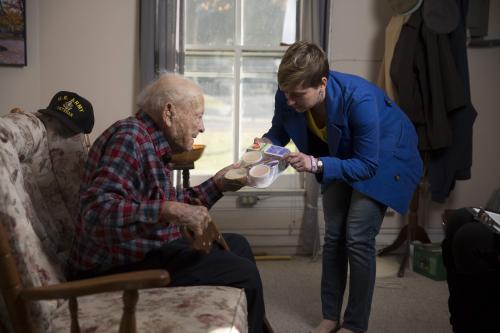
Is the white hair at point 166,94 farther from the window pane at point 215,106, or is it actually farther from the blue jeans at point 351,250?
the window pane at point 215,106

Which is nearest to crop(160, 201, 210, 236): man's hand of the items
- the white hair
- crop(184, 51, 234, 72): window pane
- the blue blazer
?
the white hair

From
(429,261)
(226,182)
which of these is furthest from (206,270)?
(429,261)

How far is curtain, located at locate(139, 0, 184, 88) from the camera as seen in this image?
3213 millimetres

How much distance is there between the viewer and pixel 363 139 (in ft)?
6.51

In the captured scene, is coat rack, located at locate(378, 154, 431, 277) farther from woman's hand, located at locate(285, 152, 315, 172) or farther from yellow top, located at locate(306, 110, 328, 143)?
woman's hand, located at locate(285, 152, 315, 172)

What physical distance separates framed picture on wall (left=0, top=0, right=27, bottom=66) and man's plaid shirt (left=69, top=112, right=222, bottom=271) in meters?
1.95

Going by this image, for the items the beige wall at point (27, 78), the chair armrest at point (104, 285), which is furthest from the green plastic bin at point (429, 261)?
the beige wall at point (27, 78)

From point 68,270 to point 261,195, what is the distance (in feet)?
6.67

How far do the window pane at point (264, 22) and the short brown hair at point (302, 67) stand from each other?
1.61m

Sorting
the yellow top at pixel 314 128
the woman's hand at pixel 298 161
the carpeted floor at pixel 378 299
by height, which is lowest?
the carpeted floor at pixel 378 299

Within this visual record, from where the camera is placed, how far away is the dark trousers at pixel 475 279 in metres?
1.45

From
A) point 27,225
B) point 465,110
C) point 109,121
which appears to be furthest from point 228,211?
point 27,225

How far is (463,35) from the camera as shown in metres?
3.12

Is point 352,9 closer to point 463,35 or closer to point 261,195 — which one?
point 463,35
